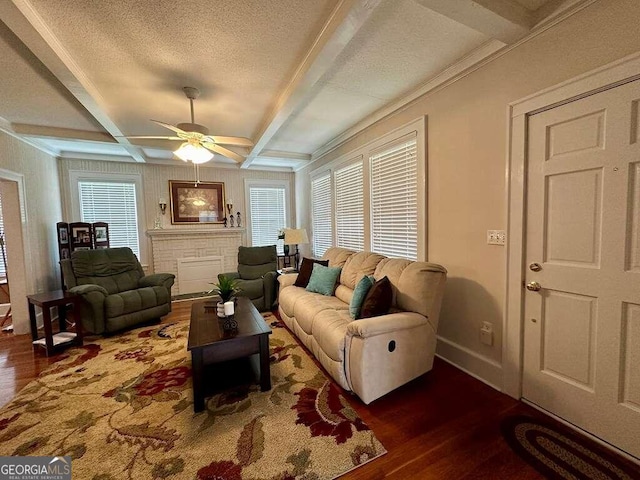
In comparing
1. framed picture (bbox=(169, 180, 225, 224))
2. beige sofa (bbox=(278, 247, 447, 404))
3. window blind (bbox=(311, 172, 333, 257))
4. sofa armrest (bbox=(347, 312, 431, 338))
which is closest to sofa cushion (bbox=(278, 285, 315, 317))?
beige sofa (bbox=(278, 247, 447, 404))

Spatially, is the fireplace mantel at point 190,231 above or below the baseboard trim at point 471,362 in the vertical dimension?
above

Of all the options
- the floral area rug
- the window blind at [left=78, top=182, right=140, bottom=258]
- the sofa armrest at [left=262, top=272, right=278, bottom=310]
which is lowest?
the floral area rug

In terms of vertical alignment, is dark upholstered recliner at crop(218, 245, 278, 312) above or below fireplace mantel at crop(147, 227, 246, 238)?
below

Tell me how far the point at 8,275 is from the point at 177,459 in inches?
148

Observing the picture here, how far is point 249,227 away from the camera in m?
5.80

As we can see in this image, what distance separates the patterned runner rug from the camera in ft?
4.63

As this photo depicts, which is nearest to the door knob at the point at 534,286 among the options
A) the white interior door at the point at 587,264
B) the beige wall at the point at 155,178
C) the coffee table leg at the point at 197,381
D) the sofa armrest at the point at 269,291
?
the white interior door at the point at 587,264

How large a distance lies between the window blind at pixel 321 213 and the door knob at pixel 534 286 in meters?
3.08

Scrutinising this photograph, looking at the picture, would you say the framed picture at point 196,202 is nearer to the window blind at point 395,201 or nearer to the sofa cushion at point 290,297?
the sofa cushion at point 290,297

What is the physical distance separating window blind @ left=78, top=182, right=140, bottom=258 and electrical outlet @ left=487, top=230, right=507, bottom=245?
552 cm

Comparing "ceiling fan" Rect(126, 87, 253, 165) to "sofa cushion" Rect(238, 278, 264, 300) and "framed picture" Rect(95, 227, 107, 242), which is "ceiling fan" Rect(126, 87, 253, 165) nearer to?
"sofa cushion" Rect(238, 278, 264, 300)

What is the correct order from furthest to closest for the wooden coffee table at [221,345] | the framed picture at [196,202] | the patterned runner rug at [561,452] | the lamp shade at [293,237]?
the framed picture at [196,202] → the lamp shade at [293,237] → the wooden coffee table at [221,345] → the patterned runner rug at [561,452]

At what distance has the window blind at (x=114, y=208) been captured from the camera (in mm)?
4699

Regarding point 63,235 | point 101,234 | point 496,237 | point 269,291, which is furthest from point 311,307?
point 63,235
